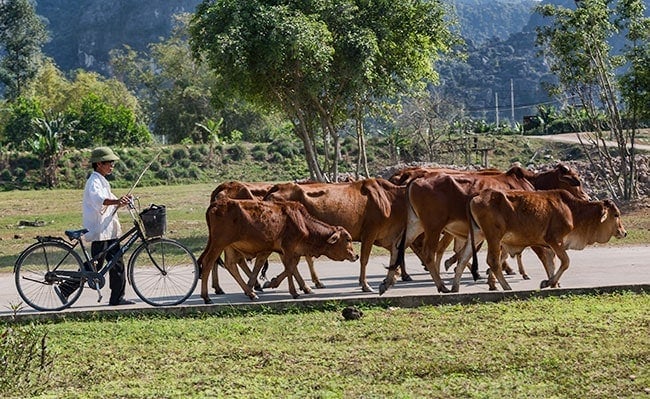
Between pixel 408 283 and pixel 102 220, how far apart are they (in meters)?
4.56

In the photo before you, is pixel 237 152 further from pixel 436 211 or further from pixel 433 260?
pixel 433 260

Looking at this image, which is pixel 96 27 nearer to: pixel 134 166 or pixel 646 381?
pixel 134 166

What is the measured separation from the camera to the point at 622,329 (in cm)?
953

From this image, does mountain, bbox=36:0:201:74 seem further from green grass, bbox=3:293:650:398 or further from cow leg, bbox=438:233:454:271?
green grass, bbox=3:293:650:398

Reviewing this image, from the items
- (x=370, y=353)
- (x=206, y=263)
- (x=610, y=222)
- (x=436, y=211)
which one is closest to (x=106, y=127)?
(x=436, y=211)

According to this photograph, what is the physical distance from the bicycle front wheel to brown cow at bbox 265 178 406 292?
1614 mm

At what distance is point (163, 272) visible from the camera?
1230 cm

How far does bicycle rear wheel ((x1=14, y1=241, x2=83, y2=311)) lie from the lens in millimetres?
11680

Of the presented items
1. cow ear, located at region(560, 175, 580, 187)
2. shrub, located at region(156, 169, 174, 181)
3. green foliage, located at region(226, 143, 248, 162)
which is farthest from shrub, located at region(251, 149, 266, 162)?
cow ear, located at region(560, 175, 580, 187)

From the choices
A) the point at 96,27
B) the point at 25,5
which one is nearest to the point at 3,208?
the point at 25,5

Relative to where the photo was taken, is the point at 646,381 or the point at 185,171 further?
the point at 185,171

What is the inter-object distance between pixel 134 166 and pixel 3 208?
1872cm

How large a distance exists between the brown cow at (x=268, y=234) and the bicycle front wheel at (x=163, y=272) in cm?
36

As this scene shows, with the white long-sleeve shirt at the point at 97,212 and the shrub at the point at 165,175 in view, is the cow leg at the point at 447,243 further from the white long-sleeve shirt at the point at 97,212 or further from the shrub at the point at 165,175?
the shrub at the point at 165,175
